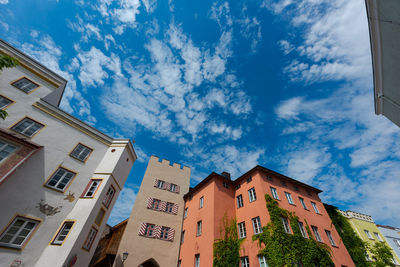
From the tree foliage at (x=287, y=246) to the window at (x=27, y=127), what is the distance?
926 inches

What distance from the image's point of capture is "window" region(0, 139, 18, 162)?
12192 mm

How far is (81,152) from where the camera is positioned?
1745cm

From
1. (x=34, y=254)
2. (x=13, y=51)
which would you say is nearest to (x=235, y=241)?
(x=34, y=254)

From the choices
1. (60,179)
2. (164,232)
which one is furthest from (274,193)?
(60,179)

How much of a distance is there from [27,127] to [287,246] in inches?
1023

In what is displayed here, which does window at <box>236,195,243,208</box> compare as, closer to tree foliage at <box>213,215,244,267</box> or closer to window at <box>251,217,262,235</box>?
tree foliage at <box>213,215,244,267</box>

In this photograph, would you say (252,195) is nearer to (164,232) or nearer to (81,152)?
(164,232)

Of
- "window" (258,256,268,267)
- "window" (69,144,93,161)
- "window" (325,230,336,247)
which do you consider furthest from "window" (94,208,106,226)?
"window" (325,230,336,247)

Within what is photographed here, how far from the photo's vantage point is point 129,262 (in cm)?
1888

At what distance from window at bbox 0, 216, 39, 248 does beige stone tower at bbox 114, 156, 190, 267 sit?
991 cm

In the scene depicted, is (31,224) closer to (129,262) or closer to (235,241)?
(129,262)

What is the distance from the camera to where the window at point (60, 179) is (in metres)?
14.5

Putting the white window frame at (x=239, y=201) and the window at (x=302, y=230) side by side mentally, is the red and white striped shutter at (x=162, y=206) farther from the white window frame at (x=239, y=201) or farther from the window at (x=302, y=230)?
the window at (x=302, y=230)

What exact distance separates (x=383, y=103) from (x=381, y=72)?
5.40 feet
